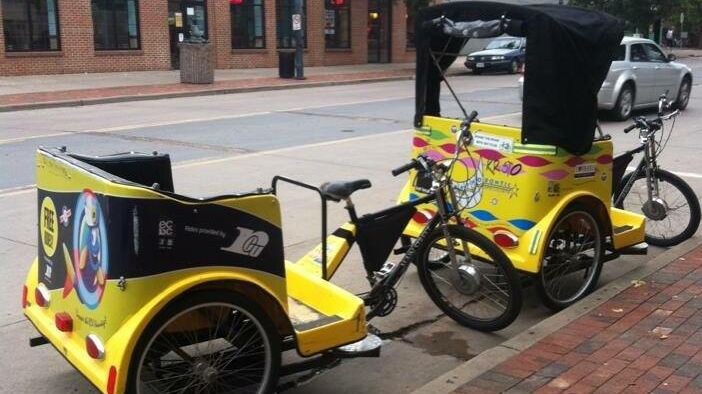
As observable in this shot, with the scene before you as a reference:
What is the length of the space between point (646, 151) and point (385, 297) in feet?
10.3

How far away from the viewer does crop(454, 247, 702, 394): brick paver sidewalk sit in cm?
364

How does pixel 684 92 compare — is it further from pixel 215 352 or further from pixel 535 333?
pixel 215 352

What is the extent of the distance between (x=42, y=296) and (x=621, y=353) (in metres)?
3.02

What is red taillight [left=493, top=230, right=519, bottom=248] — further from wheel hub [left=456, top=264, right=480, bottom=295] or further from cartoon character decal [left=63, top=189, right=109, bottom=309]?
cartoon character decal [left=63, top=189, right=109, bottom=309]

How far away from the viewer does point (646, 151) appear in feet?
20.5

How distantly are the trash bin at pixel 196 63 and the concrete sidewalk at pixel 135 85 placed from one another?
0.42m

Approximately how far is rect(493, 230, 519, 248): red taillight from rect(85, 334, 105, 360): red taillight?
2.78 m

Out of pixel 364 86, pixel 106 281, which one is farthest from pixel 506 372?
pixel 364 86

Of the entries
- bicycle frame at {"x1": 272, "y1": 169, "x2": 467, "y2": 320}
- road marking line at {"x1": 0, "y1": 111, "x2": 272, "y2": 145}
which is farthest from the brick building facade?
bicycle frame at {"x1": 272, "y1": 169, "x2": 467, "y2": 320}

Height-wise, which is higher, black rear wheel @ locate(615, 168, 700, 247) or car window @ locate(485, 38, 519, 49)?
car window @ locate(485, 38, 519, 49)

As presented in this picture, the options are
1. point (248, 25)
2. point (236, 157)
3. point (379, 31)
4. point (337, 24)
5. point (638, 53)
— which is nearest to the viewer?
point (236, 157)

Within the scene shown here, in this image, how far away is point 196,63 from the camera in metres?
22.7

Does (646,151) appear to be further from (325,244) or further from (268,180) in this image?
(268,180)

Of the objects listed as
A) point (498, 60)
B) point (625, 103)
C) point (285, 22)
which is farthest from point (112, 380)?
point (285, 22)
